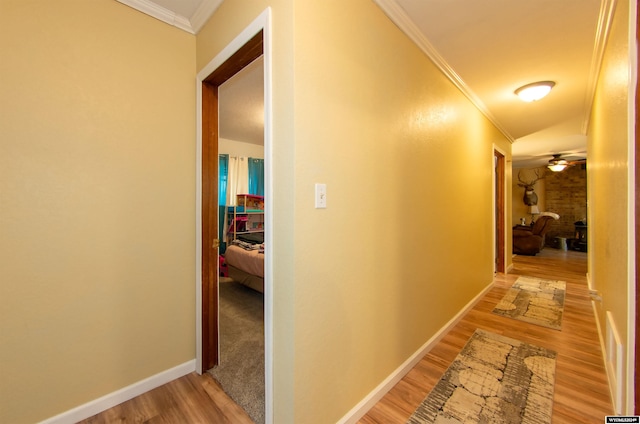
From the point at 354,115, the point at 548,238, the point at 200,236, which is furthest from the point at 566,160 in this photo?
the point at 200,236

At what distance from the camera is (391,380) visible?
5.40ft

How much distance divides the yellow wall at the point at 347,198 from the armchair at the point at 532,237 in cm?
546

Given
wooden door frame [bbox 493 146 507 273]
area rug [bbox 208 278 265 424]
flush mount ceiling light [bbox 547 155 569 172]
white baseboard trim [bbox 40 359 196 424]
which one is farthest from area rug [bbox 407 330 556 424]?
flush mount ceiling light [bbox 547 155 569 172]

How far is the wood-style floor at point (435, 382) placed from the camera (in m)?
1.44

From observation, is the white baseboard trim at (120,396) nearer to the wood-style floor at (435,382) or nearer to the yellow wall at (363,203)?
the wood-style floor at (435,382)

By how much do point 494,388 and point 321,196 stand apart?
1.75 m

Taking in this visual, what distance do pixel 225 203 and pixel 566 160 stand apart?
8.79 m

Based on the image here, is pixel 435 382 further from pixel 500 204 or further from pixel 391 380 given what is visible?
pixel 500 204

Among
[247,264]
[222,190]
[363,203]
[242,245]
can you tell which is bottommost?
[247,264]

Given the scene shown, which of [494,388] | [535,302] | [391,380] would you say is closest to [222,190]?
[391,380]

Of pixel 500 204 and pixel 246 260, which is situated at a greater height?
pixel 500 204

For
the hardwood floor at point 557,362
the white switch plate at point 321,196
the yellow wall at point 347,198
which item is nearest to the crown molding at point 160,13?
the yellow wall at point 347,198

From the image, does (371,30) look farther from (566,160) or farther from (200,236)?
(566,160)

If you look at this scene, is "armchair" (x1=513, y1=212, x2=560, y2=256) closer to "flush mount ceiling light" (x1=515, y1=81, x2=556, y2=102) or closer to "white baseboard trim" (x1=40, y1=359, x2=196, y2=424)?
"flush mount ceiling light" (x1=515, y1=81, x2=556, y2=102)
